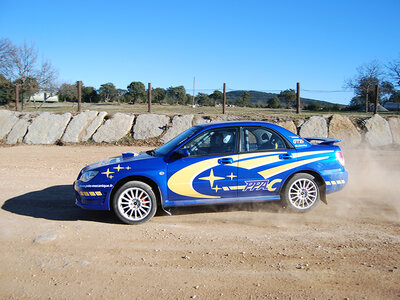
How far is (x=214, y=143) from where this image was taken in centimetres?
591

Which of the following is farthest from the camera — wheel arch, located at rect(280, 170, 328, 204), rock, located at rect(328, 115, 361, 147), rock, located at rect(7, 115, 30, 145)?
rock, located at rect(7, 115, 30, 145)

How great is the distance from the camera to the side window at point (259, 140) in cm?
598

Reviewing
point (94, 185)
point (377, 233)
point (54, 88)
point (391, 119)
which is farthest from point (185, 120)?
point (54, 88)

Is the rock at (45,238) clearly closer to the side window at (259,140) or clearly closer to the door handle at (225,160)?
the door handle at (225,160)

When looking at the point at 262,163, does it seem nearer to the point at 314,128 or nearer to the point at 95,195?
the point at 95,195

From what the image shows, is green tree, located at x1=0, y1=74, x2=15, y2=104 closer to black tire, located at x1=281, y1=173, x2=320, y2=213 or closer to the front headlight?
the front headlight

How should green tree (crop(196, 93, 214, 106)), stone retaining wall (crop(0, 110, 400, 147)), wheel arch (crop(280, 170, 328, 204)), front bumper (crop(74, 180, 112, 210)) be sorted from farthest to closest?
green tree (crop(196, 93, 214, 106))
stone retaining wall (crop(0, 110, 400, 147))
wheel arch (crop(280, 170, 328, 204))
front bumper (crop(74, 180, 112, 210))

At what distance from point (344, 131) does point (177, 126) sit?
5981mm

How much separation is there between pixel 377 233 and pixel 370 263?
112cm

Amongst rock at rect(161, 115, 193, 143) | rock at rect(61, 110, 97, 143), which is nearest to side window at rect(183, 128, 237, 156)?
rock at rect(161, 115, 193, 143)

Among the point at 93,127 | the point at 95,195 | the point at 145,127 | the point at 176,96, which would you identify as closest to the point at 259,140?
the point at 95,195

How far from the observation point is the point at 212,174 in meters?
5.69

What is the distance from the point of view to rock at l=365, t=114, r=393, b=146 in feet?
40.3

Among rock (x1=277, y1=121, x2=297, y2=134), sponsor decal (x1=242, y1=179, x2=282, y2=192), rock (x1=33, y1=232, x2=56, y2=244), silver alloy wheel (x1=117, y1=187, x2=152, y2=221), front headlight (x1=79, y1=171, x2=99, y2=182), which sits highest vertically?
rock (x1=277, y1=121, x2=297, y2=134)
